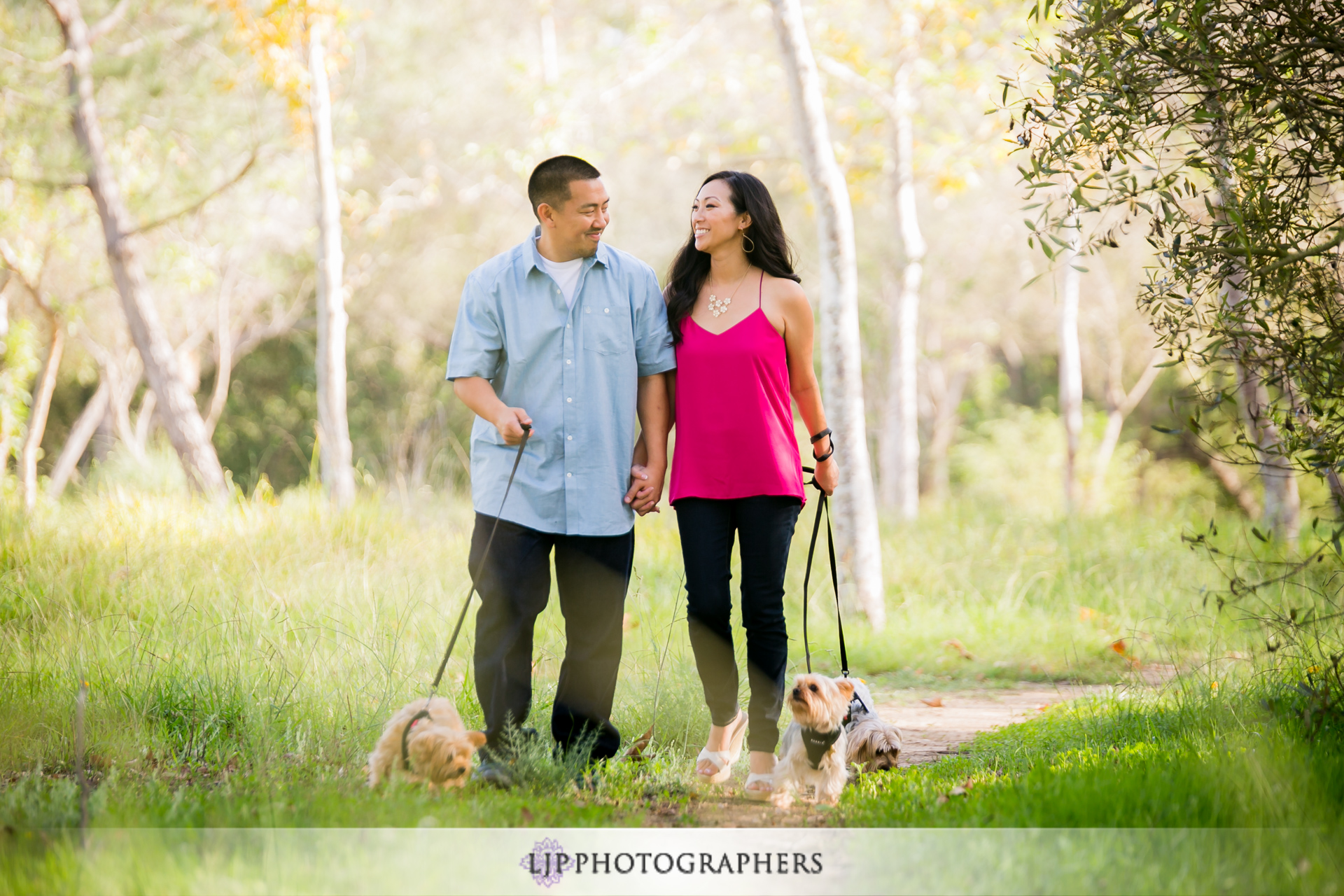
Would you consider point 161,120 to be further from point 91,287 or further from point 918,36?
point 918,36

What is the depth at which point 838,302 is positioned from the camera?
651cm

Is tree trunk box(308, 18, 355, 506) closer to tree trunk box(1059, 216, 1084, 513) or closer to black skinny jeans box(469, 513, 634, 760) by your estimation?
black skinny jeans box(469, 513, 634, 760)

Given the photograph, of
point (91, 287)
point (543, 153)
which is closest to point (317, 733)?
point (543, 153)

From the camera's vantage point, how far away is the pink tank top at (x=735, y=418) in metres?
3.55

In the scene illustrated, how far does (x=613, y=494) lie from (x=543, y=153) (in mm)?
7898

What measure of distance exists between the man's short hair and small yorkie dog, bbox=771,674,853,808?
6.07 ft

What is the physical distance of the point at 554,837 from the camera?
2969 mm

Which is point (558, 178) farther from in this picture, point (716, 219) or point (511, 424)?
point (511, 424)

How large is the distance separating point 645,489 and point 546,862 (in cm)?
133

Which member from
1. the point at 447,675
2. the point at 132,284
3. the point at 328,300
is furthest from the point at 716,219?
the point at 132,284

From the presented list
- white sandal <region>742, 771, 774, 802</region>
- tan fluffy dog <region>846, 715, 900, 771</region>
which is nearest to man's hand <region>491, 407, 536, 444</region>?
white sandal <region>742, 771, 774, 802</region>

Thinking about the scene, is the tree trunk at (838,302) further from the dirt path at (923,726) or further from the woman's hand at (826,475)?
the woman's hand at (826,475)

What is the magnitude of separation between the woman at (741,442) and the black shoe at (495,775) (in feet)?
2.52

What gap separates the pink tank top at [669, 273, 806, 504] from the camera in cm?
355
